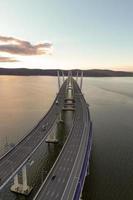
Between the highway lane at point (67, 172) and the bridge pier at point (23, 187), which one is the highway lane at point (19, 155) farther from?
the highway lane at point (67, 172)

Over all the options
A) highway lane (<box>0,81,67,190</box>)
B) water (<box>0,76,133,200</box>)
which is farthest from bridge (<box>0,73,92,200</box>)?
water (<box>0,76,133,200</box>)

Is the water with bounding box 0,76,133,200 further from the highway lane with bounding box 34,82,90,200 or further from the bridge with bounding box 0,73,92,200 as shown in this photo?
the highway lane with bounding box 34,82,90,200

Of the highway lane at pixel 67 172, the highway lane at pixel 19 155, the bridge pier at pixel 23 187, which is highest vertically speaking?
the highway lane at pixel 19 155

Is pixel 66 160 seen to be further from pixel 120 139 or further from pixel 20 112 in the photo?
pixel 20 112

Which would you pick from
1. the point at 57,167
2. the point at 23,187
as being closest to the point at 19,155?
the point at 23,187

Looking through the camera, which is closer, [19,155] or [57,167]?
[57,167]

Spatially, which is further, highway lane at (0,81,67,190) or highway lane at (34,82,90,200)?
highway lane at (0,81,67,190)

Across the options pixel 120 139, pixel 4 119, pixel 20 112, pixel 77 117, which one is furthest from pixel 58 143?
pixel 20 112

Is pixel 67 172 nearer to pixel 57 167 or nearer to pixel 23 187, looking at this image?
pixel 57 167

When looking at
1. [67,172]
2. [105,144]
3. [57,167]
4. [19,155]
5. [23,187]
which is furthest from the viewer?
[105,144]

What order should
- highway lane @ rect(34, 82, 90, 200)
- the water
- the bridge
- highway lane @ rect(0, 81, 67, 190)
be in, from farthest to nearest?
the water, highway lane @ rect(0, 81, 67, 190), the bridge, highway lane @ rect(34, 82, 90, 200)

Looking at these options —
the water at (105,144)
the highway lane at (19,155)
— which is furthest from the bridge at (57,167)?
the water at (105,144)
